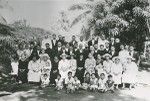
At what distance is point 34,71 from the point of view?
11.5 m

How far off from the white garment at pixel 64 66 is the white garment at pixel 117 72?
5.29ft

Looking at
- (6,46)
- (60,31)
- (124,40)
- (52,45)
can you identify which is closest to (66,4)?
(60,31)

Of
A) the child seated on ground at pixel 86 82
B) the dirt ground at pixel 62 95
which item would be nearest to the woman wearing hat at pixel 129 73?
the dirt ground at pixel 62 95

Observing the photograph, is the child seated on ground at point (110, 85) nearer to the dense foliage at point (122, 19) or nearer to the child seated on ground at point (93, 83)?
the child seated on ground at point (93, 83)

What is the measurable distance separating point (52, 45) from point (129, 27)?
13.7ft

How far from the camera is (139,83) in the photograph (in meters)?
12.5

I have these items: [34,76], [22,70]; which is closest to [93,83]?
[34,76]

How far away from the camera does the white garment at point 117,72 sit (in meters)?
11.4

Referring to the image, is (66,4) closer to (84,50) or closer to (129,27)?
(129,27)

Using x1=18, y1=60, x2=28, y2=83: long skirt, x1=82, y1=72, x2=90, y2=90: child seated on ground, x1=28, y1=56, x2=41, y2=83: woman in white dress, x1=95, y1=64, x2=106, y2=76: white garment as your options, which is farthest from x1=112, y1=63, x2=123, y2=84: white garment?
x1=18, y1=60, x2=28, y2=83: long skirt

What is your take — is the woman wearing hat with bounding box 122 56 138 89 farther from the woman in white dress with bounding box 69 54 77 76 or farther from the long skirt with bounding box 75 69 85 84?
the woman in white dress with bounding box 69 54 77 76

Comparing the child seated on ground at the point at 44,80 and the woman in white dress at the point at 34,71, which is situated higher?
the woman in white dress at the point at 34,71

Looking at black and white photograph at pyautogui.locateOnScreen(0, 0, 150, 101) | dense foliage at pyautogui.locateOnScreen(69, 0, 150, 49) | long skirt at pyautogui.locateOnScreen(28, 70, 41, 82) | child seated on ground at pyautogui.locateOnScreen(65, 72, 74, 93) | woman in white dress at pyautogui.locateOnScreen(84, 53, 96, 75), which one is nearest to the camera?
black and white photograph at pyautogui.locateOnScreen(0, 0, 150, 101)

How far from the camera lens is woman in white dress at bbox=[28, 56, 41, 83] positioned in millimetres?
11461
